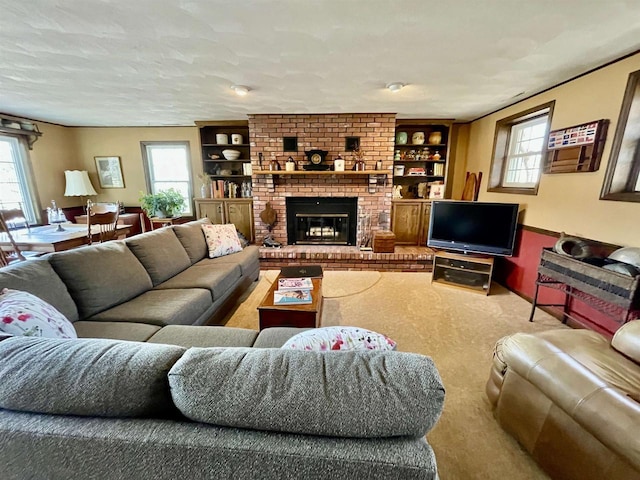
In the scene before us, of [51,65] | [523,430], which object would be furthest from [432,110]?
[51,65]

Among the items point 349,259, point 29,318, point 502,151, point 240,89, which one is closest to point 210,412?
point 29,318

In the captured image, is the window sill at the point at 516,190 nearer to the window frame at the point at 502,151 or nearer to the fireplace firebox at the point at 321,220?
the window frame at the point at 502,151

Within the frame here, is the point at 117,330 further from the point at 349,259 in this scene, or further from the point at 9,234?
the point at 349,259

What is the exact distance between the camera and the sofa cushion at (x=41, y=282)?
55.4 inches

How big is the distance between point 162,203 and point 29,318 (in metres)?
3.62

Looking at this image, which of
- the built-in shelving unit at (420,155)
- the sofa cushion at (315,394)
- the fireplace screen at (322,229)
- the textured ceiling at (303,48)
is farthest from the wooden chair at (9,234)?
the built-in shelving unit at (420,155)

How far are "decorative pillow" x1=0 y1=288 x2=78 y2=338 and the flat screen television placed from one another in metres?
3.62

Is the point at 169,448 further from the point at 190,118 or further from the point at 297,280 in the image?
the point at 190,118

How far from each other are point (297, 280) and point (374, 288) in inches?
51.8

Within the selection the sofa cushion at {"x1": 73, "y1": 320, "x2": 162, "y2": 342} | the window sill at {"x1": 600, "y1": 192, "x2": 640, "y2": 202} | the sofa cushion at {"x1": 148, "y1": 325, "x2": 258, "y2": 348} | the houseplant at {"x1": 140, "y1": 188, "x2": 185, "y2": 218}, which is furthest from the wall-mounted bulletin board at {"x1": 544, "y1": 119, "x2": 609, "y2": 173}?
the houseplant at {"x1": 140, "y1": 188, "x2": 185, "y2": 218}

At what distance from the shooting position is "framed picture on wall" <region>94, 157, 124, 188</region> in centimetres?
479

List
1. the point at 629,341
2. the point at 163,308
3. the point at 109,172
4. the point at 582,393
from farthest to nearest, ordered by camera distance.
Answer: the point at 109,172
the point at 163,308
the point at 629,341
the point at 582,393

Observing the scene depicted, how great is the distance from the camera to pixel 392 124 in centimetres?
397

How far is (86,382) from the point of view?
25.7 inches
